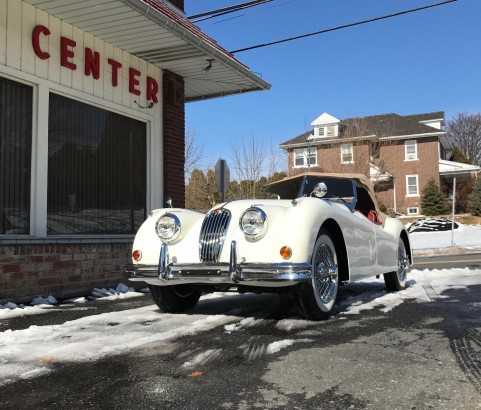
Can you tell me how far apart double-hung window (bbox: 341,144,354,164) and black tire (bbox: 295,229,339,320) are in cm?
2471

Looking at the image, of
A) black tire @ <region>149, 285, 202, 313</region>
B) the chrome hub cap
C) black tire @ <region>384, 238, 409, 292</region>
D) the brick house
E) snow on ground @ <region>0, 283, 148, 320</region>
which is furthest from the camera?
the brick house

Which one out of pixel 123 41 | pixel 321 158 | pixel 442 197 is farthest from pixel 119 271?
pixel 442 197

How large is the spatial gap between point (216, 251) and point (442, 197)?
→ 31.8m

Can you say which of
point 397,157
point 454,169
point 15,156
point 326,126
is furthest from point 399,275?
point 454,169

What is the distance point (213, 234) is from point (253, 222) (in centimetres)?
47

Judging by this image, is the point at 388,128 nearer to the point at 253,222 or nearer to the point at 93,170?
the point at 93,170

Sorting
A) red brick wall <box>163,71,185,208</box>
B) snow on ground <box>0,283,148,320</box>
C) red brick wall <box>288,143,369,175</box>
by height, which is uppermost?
red brick wall <box>288,143,369,175</box>

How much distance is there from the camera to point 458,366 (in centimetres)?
305

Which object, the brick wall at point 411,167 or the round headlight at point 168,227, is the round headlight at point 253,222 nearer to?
the round headlight at point 168,227

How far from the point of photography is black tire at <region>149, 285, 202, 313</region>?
5.18 metres

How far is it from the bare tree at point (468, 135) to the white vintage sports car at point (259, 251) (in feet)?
179

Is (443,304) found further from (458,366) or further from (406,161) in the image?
(406,161)

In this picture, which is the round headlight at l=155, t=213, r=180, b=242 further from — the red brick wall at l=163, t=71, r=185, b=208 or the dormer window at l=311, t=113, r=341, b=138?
the dormer window at l=311, t=113, r=341, b=138

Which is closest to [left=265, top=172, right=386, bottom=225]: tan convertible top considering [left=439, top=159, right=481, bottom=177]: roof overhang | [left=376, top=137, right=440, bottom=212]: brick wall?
[left=376, top=137, right=440, bottom=212]: brick wall
